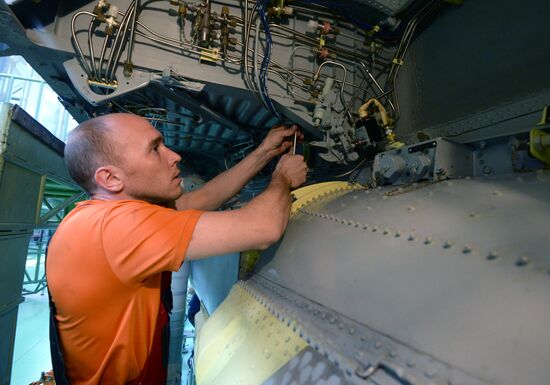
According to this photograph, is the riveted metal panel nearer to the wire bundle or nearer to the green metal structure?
the wire bundle

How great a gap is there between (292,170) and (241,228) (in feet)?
2.35

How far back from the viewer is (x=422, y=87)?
2.79 m

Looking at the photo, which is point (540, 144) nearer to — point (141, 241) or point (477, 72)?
point (477, 72)

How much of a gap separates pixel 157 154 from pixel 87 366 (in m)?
1.06

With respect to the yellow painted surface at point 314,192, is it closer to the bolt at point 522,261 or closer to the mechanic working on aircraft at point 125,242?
the mechanic working on aircraft at point 125,242

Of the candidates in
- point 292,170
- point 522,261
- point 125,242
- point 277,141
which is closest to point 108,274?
point 125,242

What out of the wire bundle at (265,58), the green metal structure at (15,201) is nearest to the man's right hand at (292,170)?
the wire bundle at (265,58)

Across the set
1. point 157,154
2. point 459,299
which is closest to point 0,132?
point 157,154

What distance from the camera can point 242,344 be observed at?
132 centimetres

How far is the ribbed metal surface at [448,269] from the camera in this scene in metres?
0.68

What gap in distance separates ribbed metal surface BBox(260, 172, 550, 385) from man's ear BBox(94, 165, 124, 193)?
0.95m

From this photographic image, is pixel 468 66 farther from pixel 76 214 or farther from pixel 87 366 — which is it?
pixel 87 366

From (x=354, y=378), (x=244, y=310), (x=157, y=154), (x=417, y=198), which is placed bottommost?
(x=244, y=310)

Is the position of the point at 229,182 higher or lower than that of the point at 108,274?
higher
